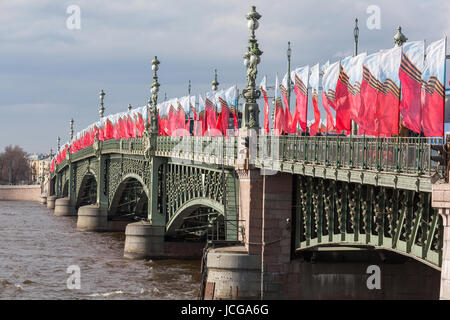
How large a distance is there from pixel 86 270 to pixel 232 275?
21.2 meters

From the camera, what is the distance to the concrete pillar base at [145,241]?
5553 centimetres

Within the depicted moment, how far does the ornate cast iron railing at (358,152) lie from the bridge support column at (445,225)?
108 cm

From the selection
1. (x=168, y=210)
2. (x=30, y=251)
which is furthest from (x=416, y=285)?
(x=30, y=251)

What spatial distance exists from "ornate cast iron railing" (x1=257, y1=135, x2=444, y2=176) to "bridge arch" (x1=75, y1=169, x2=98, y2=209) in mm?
66583

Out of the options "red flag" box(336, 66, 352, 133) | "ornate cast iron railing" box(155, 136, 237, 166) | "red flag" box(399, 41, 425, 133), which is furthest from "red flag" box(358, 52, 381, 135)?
"ornate cast iron railing" box(155, 136, 237, 166)

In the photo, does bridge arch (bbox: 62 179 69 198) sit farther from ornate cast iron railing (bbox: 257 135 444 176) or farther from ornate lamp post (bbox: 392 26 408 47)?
ornate lamp post (bbox: 392 26 408 47)

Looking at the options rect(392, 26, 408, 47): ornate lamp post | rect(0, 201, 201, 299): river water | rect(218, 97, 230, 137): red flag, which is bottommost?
rect(0, 201, 201, 299): river water

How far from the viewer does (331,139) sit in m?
29.2

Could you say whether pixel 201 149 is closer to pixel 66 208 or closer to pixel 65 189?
pixel 66 208

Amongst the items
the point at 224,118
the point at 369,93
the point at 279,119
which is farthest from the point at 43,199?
the point at 369,93

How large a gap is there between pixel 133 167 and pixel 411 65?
4796 cm

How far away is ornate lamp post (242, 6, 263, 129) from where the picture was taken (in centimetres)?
3619

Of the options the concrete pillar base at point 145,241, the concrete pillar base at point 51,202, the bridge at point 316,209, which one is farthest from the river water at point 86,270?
the concrete pillar base at point 51,202

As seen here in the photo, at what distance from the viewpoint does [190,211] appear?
52.3 meters
